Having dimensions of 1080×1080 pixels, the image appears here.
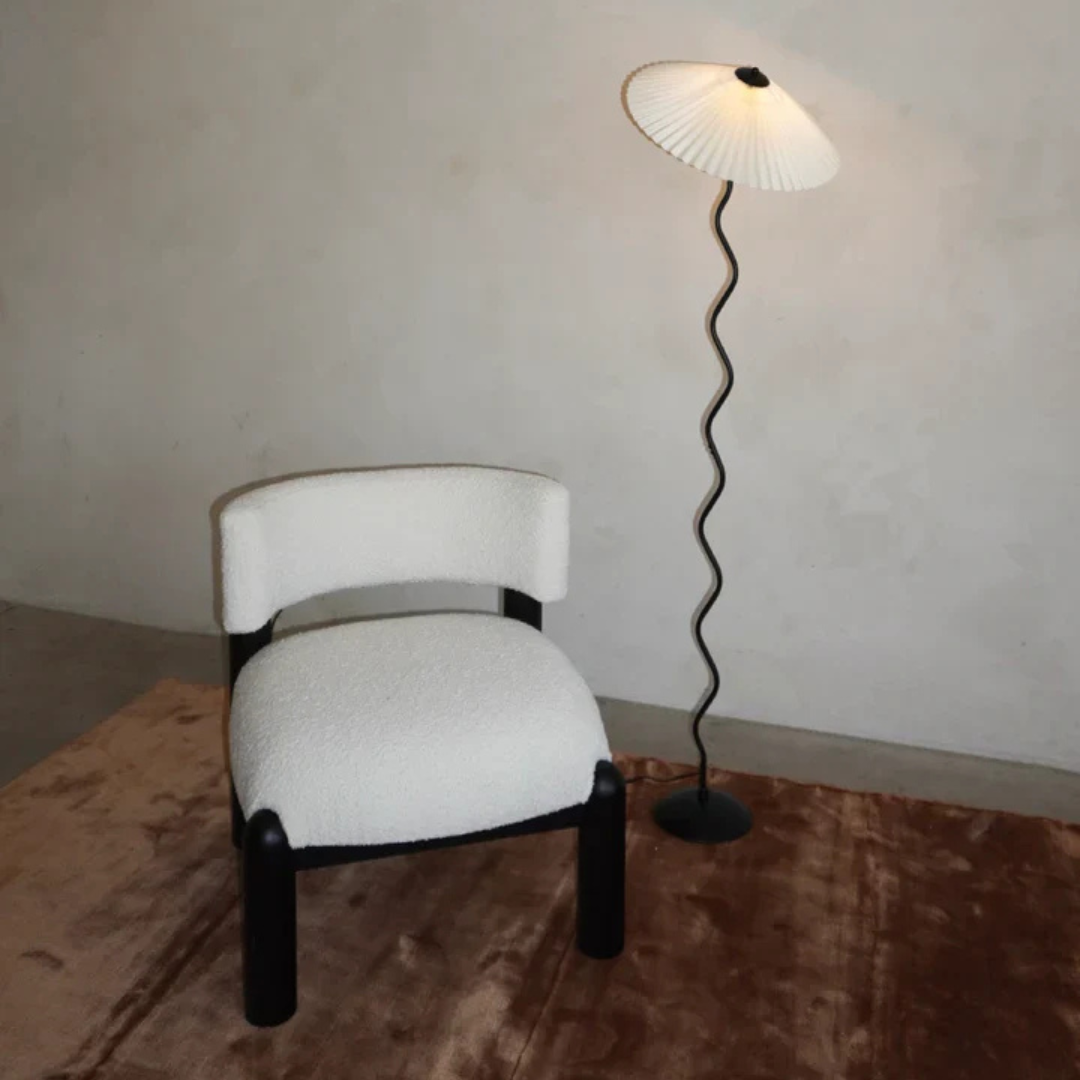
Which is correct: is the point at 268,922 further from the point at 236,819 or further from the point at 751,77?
the point at 751,77

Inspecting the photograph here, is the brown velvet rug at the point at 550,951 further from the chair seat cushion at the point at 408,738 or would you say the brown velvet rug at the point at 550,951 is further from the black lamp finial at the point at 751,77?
the black lamp finial at the point at 751,77

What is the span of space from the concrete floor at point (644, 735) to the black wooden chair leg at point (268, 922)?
2.90ft

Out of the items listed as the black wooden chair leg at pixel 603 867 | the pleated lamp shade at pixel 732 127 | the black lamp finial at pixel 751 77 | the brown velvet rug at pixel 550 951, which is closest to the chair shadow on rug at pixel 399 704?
the black wooden chair leg at pixel 603 867

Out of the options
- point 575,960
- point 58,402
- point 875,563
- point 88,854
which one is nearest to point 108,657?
point 58,402

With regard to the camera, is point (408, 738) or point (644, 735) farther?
point (644, 735)

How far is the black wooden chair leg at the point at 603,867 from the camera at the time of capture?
65.7 inches

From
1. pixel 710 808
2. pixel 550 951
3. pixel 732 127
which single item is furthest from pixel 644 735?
pixel 732 127

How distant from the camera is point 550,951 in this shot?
5.75ft

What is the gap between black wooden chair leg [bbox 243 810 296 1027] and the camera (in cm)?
151

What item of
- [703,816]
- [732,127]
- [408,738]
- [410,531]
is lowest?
[703,816]

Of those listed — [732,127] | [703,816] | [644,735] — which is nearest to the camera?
[732,127]

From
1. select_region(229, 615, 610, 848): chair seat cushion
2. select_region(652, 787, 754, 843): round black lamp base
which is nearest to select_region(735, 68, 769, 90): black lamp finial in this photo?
select_region(229, 615, 610, 848): chair seat cushion

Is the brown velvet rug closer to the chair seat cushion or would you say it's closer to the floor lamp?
the chair seat cushion

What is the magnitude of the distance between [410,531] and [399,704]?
0.41m
